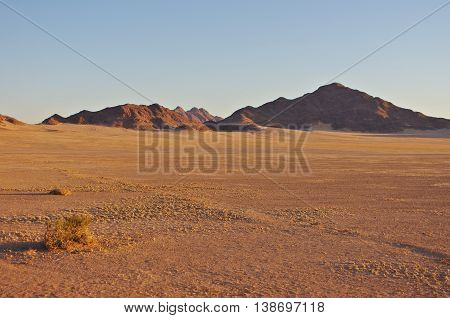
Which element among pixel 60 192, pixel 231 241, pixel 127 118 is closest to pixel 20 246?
pixel 231 241

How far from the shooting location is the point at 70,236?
10.7 meters

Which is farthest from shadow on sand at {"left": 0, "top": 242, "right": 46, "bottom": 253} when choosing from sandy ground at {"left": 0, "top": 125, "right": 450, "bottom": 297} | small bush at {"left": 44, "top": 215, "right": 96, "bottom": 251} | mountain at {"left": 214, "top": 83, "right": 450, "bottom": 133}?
mountain at {"left": 214, "top": 83, "right": 450, "bottom": 133}

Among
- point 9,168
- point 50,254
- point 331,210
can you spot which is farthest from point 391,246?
point 9,168

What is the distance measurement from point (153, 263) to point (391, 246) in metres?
5.45

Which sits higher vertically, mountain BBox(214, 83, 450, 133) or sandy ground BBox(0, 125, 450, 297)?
mountain BBox(214, 83, 450, 133)

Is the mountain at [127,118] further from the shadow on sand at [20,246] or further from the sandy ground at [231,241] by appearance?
the shadow on sand at [20,246]

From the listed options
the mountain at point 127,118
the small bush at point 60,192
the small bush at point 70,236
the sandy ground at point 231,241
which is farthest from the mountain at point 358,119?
the small bush at point 70,236

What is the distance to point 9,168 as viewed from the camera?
1187 inches

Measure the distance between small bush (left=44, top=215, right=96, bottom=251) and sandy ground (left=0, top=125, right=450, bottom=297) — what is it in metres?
Result: 0.27

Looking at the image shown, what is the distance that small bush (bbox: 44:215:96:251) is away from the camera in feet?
34.7

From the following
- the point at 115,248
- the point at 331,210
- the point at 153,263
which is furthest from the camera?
the point at 331,210

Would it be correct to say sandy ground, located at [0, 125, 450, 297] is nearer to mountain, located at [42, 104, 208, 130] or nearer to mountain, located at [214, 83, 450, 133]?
mountain, located at [42, 104, 208, 130]

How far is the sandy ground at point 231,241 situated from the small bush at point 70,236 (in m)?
0.27
